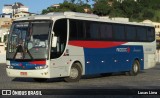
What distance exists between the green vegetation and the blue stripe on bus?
69.0 meters

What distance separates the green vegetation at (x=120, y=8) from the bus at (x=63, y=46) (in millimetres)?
71747

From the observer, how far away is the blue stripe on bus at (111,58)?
73.6 ft

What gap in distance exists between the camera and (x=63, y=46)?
66.2ft

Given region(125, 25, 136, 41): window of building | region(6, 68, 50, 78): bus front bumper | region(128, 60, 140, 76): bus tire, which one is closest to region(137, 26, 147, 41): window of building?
region(125, 25, 136, 41): window of building

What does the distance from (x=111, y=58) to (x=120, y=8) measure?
107m

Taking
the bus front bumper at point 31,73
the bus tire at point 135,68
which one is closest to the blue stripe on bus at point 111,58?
the bus tire at point 135,68

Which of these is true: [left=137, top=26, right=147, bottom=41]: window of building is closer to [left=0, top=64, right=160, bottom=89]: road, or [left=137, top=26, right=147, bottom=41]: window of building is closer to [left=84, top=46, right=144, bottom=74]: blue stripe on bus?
[left=84, top=46, right=144, bottom=74]: blue stripe on bus

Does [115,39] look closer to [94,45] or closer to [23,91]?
[94,45]

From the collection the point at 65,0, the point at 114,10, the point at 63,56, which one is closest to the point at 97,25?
the point at 63,56

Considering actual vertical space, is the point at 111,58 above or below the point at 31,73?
above

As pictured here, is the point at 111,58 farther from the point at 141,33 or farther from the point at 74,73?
the point at 141,33

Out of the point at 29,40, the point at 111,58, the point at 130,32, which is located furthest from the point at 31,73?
the point at 130,32

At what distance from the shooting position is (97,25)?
912 inches

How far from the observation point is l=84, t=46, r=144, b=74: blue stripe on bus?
22422 millimetres
